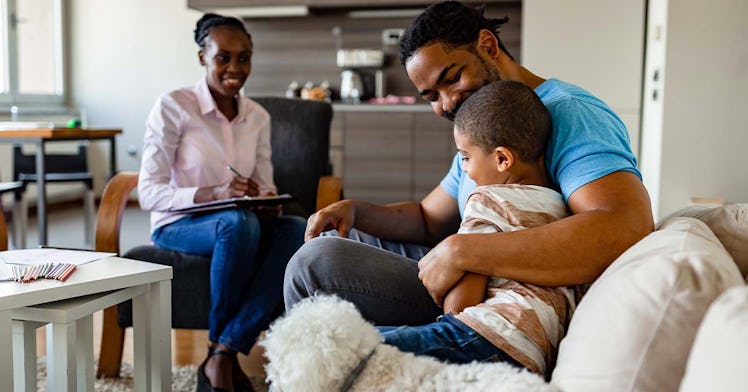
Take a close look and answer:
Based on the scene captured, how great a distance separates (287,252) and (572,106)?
1.22 meters

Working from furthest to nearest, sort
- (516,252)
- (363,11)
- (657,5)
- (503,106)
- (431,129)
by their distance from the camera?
(363,11)
(431,129)
(657,5)
(503,106)
(516,252)

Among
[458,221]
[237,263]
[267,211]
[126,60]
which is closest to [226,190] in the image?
[267,211]

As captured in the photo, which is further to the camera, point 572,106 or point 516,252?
point 572,106

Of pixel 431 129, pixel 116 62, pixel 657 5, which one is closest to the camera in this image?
pixel 657 5

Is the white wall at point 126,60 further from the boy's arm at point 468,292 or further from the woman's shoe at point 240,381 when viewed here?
the boy's arm at point 468,292

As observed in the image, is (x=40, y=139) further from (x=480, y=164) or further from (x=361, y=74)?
(x=480, y=164)

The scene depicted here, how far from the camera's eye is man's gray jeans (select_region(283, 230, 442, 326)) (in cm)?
141

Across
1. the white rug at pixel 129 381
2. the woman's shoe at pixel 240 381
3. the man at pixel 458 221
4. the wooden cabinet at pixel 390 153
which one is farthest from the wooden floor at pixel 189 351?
the wooden cabinet at pixel 390 153

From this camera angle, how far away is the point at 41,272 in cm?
157

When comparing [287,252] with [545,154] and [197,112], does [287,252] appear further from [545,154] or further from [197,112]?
[545,154]

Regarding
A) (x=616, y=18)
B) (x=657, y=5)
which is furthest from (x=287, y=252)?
(x=616, y=18)

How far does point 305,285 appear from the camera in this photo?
140 centimetres

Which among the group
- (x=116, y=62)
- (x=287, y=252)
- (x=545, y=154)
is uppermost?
(x=116, y=62)

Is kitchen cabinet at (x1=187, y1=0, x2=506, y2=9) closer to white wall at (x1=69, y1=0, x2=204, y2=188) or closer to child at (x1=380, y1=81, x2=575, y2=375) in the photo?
white wall at (x1=69, y1=0, x2=204, y2=188)
